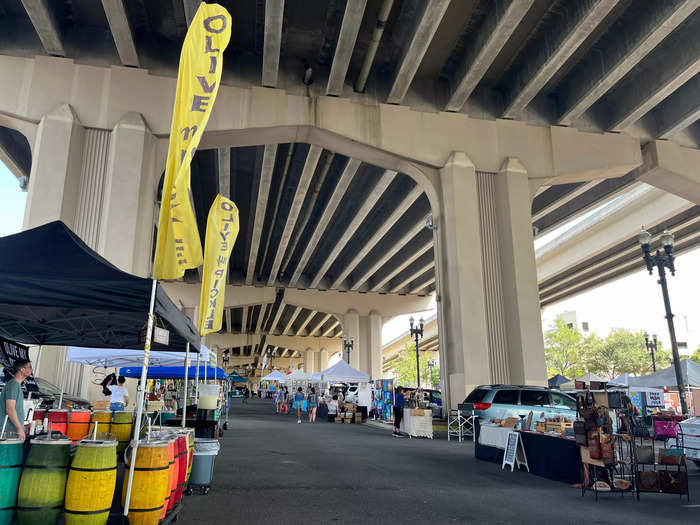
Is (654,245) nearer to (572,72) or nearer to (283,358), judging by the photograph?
(572,72)

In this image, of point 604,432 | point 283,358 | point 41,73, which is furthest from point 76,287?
point 283,358

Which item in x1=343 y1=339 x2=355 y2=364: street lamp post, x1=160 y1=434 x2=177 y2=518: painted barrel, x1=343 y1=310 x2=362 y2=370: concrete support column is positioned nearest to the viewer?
x1=160 y1=434 x2=177 y2=518: painted barrel

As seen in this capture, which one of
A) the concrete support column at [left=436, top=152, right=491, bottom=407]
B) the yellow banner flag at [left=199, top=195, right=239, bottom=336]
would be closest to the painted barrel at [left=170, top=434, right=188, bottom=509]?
the yellow banner flag at [left=199, top=195, right=239, bottom=336]

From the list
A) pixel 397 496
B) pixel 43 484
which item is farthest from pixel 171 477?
pixel 397 496

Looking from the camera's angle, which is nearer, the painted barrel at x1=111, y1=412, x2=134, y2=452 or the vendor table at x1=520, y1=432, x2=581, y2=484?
the painted barrel at x1=111, y1=412, x2=134, y2=452

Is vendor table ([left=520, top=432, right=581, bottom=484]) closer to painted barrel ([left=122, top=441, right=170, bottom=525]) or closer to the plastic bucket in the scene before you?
the plastic bucket

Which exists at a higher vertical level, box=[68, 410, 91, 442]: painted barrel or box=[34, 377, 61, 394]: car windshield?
box=[34, 377, 61, 394]: car windshield

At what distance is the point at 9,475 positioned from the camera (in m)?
4.56

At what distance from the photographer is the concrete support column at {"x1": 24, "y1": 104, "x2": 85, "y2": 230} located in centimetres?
1452

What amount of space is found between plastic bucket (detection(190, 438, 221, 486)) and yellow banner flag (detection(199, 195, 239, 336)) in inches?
126

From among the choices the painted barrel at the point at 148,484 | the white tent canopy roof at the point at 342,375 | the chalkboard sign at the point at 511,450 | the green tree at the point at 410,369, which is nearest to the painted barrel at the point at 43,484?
the painted barrel at the point at 148,484

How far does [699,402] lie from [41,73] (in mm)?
33384

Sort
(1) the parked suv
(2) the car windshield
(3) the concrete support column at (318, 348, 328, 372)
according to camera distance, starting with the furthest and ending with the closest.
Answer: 1. (3) the concrete support column at (318, 348, 328, 372)
2. (1) the parked suv
3. (2) the car windshield

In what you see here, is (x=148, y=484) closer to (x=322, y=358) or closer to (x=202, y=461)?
(x=202, y=461)
